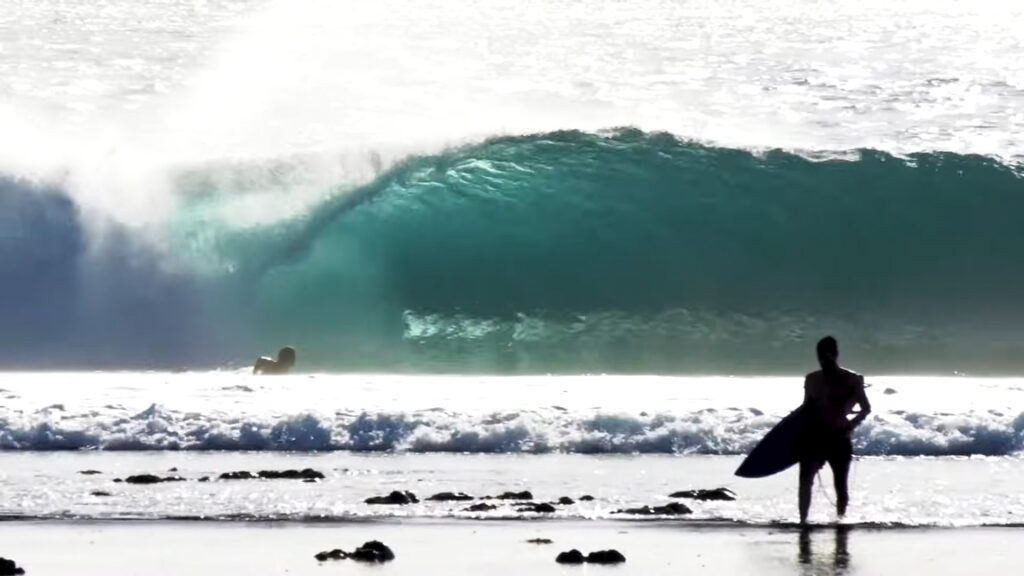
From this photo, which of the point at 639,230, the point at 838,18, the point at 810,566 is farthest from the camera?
the point at 838,18

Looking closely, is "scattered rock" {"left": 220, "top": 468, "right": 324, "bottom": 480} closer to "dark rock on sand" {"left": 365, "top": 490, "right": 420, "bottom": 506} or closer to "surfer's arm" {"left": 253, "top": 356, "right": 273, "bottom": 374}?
"dark rock on sand" {"left": 365, "top": 490, "right": 420, "bottom": 506}

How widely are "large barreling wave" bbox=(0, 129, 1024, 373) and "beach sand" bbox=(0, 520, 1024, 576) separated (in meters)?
11.3

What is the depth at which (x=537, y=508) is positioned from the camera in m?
11.6

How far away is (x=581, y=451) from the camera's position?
1520cm

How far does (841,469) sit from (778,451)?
44cm

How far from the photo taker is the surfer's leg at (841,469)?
11.5 m

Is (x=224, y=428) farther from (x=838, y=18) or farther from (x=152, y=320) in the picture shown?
(x=838, y=18)

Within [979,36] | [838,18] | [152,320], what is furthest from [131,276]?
[838,18]

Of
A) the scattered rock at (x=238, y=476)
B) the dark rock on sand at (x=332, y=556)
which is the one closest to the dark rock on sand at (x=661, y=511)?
the dark rock on sand at (x=332, y=556)

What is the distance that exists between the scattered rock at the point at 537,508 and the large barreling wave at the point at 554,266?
10.5 meters

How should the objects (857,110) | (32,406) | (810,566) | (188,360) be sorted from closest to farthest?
(810,566) < (32,406) < (188,360) < (857,110)

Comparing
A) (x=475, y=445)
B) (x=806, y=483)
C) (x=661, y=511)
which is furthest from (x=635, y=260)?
(x=806, y=483)

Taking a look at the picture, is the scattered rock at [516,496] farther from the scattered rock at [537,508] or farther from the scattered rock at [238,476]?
the scattered rock at [238,476]

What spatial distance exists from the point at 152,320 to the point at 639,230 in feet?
22.1
